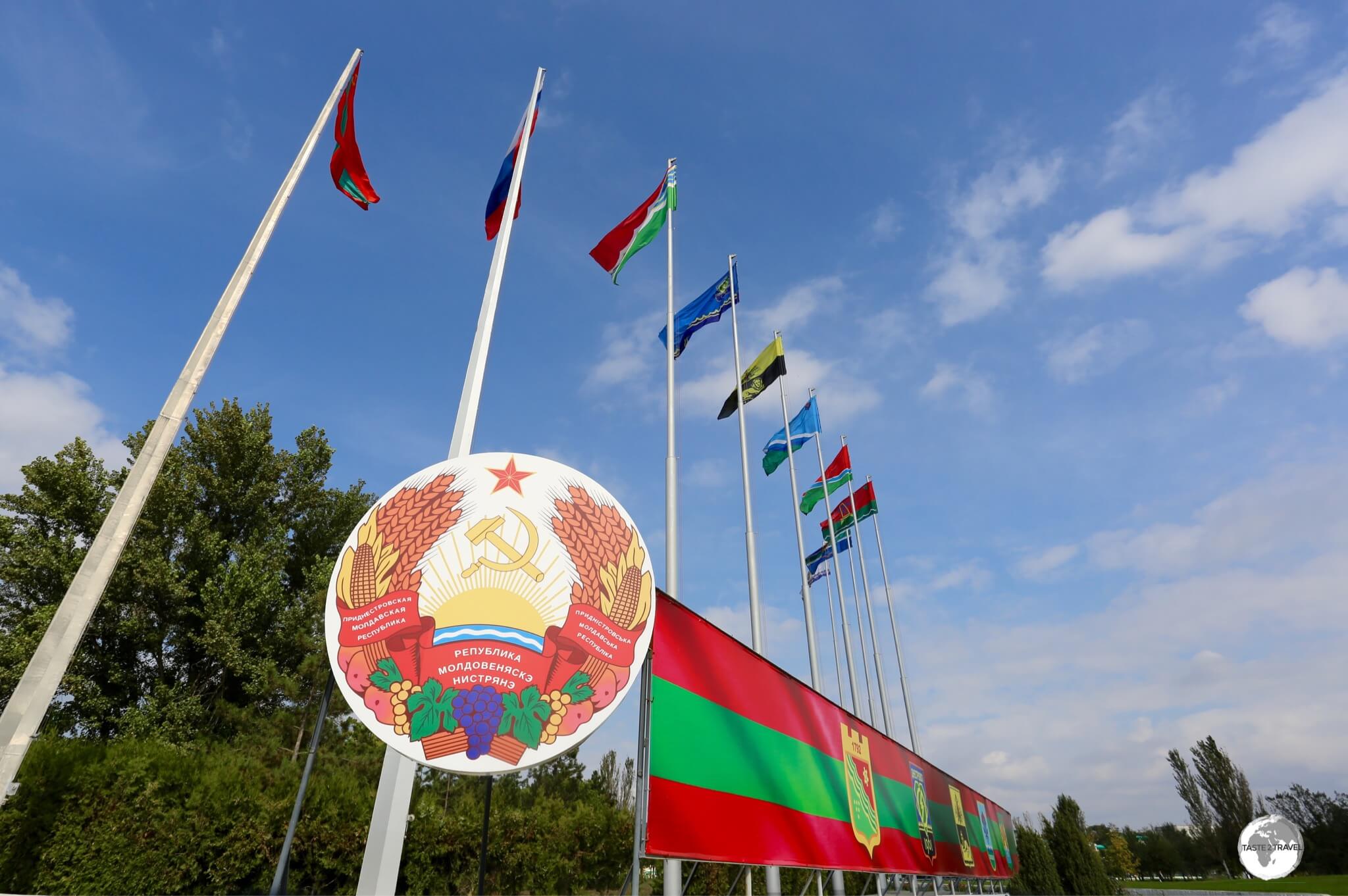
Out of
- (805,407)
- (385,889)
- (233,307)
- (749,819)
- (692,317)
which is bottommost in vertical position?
(385,889)

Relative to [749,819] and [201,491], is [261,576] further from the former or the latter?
[749,819]

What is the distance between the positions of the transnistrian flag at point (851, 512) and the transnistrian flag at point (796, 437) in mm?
4392

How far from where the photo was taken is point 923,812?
46.1 ft

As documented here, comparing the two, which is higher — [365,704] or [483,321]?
[483,321]

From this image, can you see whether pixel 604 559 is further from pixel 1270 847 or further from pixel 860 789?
pixel 1270 847

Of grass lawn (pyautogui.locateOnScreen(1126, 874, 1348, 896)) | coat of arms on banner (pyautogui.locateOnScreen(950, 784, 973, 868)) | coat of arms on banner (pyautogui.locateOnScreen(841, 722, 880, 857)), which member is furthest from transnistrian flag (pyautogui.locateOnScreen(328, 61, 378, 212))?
grass lawn (pyautogui.locateOnScreen(1126, 874, 1348, 896))

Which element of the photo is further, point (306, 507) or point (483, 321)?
point (306, 507)

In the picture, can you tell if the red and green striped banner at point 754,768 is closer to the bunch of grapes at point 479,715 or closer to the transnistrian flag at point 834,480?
the bunch of grapes at point 479,715

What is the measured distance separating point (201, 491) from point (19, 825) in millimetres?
14630

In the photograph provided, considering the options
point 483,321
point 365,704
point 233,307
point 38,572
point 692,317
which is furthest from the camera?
point 38,572

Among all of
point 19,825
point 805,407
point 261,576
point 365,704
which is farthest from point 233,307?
point 261,576

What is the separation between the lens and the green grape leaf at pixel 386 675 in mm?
5004

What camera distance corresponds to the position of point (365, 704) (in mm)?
4875

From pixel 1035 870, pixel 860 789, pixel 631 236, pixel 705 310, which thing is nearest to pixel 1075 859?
pixel 1035 870
